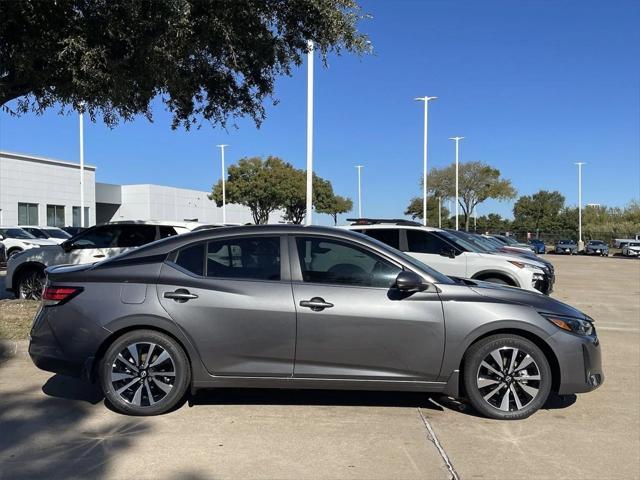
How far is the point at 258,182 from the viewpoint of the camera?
153ft

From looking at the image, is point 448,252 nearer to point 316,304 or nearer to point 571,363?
point 571,363

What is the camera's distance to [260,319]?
4727mm

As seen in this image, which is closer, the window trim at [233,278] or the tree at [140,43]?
the window trim at [233,278]

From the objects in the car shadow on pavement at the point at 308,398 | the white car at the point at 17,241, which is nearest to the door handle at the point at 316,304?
the car shadow on pavement at the point at 308,398

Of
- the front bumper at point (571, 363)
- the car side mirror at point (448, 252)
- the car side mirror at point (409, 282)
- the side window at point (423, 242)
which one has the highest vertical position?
the side window at point (423, 242)

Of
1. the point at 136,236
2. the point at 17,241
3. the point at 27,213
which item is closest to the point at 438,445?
the point at 136,236

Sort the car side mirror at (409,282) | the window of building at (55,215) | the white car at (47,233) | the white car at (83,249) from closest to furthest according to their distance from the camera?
the car side mirror at (409,282), the white car at (83,249), the white car at (47,233), the window of building at (55,215)

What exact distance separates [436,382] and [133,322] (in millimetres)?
2572

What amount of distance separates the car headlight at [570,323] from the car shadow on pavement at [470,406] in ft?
2.74

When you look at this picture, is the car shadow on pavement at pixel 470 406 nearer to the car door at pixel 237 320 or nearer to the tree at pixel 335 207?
the car door at pixel 237 320

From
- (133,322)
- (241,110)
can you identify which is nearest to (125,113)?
(241,110)

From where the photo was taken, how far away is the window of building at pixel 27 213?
41.6m

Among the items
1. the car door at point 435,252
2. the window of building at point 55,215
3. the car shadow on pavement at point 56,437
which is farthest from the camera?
the window of building at point 55,215

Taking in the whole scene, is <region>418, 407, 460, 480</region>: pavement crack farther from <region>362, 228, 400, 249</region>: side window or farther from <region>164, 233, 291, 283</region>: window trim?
<region>362, 228, 400, 249</region>: side window
